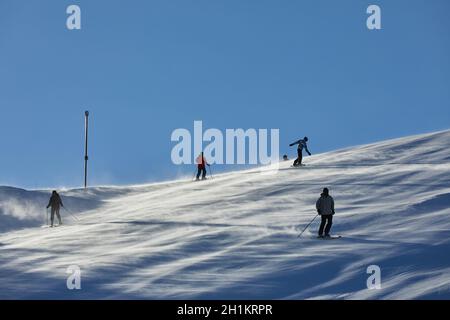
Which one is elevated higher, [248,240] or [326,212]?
A: [326,212]

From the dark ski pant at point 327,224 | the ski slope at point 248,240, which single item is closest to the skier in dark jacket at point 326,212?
the dark ski pant at point 327,224

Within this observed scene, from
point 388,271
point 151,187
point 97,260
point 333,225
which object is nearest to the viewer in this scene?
point 388,271

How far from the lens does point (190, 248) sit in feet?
70.5

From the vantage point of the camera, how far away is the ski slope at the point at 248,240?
17312mm

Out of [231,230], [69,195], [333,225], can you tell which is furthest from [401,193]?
[69,195]

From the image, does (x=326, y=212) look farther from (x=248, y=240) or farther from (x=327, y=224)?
(x=248, y=240)

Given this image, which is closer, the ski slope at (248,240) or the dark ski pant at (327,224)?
the ski slope at (248,240)

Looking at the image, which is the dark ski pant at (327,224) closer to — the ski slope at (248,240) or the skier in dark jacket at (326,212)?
the skier in dark jacket at (326,212)

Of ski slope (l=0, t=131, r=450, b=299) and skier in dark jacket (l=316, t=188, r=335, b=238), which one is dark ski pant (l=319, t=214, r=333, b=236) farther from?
ski slope (l=0, t=131, r=450, b=299)

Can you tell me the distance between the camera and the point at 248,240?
864 inches

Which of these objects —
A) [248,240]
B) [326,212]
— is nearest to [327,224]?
[326,212]

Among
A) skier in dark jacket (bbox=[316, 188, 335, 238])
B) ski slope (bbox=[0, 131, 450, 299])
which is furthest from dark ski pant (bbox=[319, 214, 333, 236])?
ski slope (bbox=[0, 131, 450, 299])
